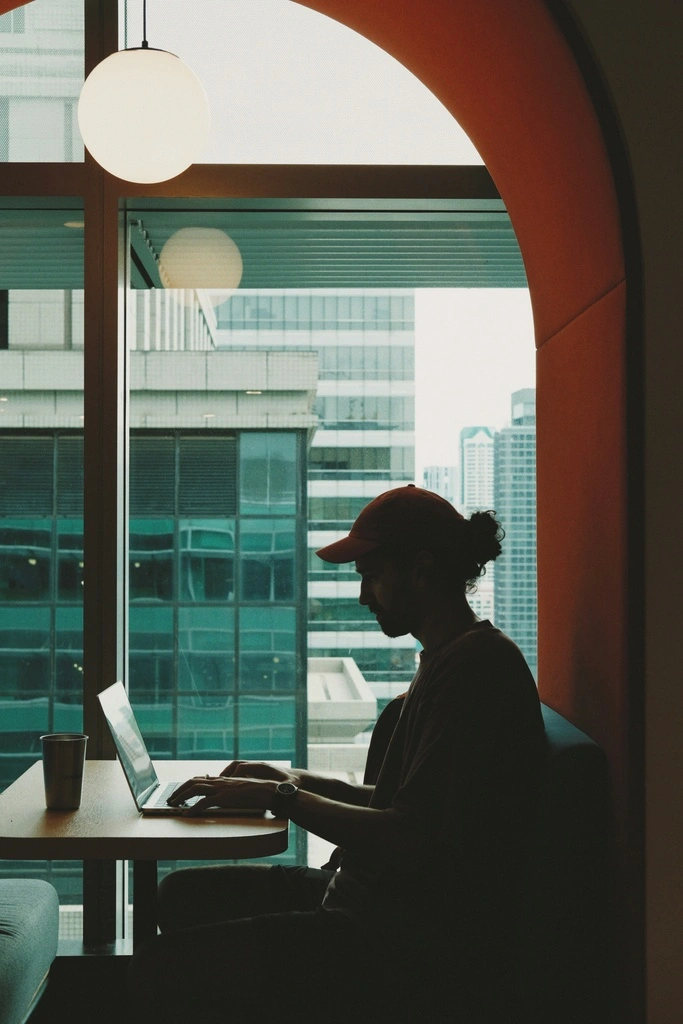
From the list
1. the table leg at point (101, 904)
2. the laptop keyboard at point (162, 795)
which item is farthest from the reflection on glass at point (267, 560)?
the table leg at point (101, 904)

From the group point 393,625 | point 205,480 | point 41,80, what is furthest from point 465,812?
point 41,80

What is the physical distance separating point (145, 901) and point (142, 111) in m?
1.88

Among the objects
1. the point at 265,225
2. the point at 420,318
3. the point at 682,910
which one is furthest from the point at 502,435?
the point at 682,910

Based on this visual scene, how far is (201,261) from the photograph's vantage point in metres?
3.09

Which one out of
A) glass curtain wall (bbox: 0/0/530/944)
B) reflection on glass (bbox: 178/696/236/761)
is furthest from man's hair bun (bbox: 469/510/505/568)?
reflection on glass (bbox: 178/696/236/761)

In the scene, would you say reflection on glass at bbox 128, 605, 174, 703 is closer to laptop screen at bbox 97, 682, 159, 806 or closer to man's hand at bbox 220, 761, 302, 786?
laptop screen at bbox 97, 682, 159, 806

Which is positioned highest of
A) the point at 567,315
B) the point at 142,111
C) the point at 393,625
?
the point at 142,111

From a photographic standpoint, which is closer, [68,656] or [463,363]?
[68,656]

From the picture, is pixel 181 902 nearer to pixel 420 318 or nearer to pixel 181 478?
pixel 181 478

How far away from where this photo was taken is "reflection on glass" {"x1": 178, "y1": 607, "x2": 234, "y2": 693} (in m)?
3.05

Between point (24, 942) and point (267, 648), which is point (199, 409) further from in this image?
point (24, 942)

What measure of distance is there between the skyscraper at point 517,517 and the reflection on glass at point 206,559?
868 millimetres

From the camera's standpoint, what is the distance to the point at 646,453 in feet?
6.31

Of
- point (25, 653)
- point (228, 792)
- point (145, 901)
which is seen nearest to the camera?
point (228, 792)
